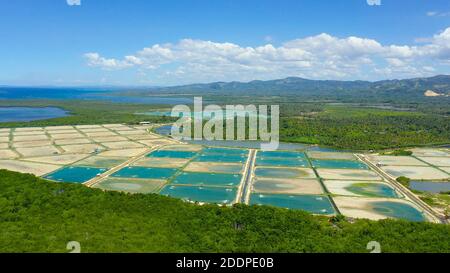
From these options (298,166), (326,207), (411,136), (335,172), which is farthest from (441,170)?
(411,136)

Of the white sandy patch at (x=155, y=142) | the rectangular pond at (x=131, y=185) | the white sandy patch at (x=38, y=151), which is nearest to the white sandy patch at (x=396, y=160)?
the rectangular pond at (x=131, y=185)

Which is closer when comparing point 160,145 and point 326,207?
point 326,207

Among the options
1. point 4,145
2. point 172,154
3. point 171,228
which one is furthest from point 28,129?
point 171,228

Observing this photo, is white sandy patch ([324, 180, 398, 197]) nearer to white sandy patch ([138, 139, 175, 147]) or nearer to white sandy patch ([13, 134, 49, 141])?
white sandy patch ([138, 139, 175, 147])

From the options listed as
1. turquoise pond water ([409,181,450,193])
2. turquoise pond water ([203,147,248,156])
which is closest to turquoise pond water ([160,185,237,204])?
turquoise pond water ([203,147,248,156])

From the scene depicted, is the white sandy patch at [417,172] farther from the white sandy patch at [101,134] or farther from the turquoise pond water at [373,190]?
the white sandy patch at [101,134]

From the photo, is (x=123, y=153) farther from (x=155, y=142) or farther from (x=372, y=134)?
(x=372, y=134)
